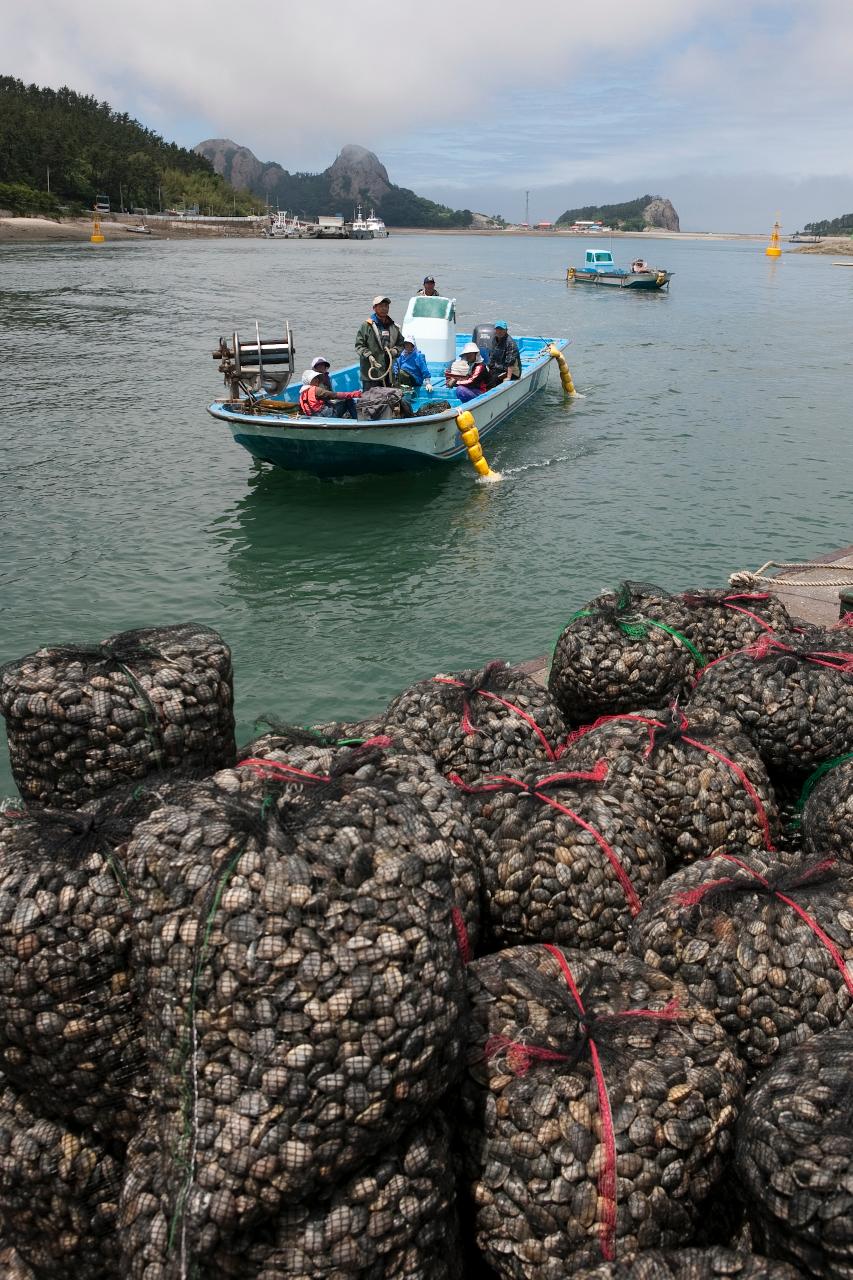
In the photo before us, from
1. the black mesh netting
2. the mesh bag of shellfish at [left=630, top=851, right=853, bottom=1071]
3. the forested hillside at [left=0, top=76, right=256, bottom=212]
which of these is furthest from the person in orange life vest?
the forested hillside at [left=0, top=76, right=256, bottom=212]

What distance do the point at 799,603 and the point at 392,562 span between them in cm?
536

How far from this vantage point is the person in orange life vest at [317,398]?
45.9 feet

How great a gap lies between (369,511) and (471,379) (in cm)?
392

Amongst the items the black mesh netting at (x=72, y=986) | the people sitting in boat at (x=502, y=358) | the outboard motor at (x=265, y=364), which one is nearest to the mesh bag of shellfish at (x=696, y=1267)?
the black mesh netting at (x=72, y=986)

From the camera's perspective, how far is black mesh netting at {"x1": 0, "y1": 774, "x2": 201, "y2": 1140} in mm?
2844

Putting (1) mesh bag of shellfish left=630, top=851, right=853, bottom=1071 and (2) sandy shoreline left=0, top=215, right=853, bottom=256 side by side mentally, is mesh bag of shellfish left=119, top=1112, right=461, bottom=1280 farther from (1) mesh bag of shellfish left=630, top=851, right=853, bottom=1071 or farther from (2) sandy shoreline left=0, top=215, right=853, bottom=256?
(2) sandy shoreline left=0, top=215, right=853, bottom=256

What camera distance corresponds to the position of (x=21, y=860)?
9.79 ft

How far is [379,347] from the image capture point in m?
14.6

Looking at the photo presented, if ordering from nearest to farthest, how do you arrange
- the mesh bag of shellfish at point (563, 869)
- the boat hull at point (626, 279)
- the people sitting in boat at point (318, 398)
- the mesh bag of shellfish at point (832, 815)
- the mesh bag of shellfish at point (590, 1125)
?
1. the mesh bag of shellfish at point (590, 1125)
2. the mesh bag of shellfish at point (563, 869)
3. the mesh bag of shellfish at point (832, 815)
4. the people sitting in boat at point (318, 398)
5. the boat hull at point (626, 279)

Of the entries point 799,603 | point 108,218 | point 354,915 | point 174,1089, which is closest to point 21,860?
point 174,1089

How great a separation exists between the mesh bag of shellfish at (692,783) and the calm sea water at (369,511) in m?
4.40

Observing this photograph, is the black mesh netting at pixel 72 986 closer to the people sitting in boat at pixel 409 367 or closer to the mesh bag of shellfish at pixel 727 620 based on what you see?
the mesh bag of shellfish at pixel 727 620

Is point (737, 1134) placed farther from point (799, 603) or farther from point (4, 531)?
point (4, 531)

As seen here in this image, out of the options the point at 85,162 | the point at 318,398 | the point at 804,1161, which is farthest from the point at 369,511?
the point at 85,162
